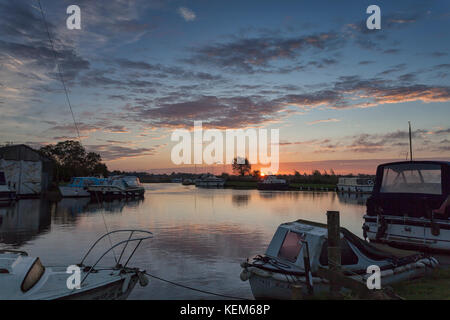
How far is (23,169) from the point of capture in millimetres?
61219

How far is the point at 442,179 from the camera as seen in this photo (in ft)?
57.4

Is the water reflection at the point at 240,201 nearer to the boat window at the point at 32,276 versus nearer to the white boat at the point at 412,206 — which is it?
the white boat at the point at 412,206

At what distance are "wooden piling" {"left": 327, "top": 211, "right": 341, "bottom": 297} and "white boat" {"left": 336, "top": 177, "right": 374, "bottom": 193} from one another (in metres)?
77.8

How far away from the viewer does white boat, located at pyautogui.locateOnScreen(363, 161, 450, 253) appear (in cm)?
1662

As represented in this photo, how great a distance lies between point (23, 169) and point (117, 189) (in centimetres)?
1612

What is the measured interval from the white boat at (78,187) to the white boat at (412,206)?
2231 inches

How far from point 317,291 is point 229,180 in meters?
158

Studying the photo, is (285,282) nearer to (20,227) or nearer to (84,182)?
(20,227)

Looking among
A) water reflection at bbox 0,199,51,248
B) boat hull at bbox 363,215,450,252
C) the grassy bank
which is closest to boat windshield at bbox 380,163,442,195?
boat hull at bbox 363,215,450,252

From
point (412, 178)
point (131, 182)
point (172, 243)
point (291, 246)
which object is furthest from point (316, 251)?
point (131, 182)

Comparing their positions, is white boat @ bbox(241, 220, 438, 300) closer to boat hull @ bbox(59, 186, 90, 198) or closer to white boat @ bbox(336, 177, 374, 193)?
boat hull @ bbox(59, 186, 90, 198)

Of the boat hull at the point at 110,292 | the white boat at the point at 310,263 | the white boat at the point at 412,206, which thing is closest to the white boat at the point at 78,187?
the white boat at the point at 412,206
